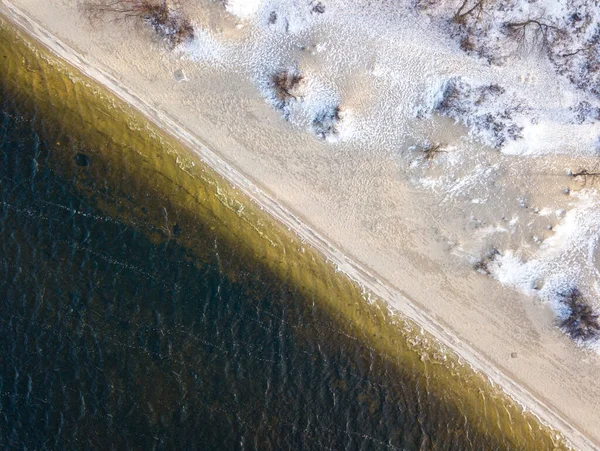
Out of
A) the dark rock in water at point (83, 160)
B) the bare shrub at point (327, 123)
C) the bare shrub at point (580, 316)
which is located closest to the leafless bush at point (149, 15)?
the dark rock in water at point (83, 160)

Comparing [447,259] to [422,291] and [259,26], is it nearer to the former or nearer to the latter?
[422,291]

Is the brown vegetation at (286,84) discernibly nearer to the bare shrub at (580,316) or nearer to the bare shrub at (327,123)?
the bare shrub at (327,123)

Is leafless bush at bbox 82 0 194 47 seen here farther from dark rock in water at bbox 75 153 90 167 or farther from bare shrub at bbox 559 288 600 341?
bare shrub at bbox 559 288 600 341

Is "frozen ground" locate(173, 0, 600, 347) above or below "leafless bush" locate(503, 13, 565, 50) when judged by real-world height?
below

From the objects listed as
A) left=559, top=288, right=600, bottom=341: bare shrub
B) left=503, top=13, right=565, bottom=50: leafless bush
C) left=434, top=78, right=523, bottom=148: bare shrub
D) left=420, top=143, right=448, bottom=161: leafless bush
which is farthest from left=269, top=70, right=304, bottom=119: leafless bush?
left=559, top=288, right=600, bottom=341: bare shrub

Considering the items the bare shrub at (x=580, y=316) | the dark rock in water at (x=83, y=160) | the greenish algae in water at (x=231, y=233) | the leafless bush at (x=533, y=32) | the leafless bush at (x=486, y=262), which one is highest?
the leafless bush at (x=533, y=32)
